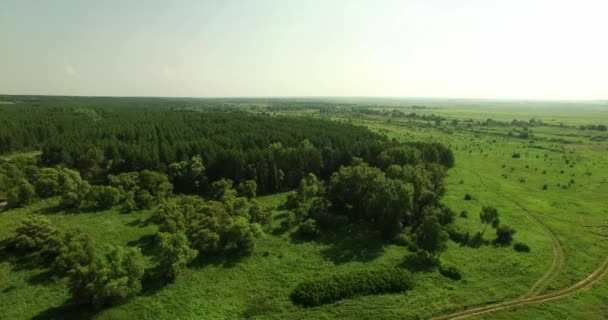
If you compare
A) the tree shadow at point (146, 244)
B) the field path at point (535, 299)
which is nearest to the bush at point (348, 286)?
the field path at point (535, 299)

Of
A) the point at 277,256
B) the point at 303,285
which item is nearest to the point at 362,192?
the point at 277,256

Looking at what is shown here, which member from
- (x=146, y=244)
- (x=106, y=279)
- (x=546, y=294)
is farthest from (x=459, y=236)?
(x=146, y=244)

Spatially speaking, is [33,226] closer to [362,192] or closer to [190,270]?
[190,270]

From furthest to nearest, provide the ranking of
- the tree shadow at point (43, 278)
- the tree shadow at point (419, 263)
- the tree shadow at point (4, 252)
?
the tree shadow at point (4, 252) → the tree shadow at point (419, 263) → the tree shadow at point (43, 278)

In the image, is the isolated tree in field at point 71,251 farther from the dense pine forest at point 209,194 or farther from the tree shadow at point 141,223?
the tree shadow at point 141,223

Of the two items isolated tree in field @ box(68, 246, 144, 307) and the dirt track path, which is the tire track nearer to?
the dirt track path

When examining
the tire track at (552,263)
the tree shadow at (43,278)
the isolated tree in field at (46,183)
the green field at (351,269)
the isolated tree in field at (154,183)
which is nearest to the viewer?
the green field at (351,269)

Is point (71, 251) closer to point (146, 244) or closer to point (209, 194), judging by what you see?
point (146, 244)
